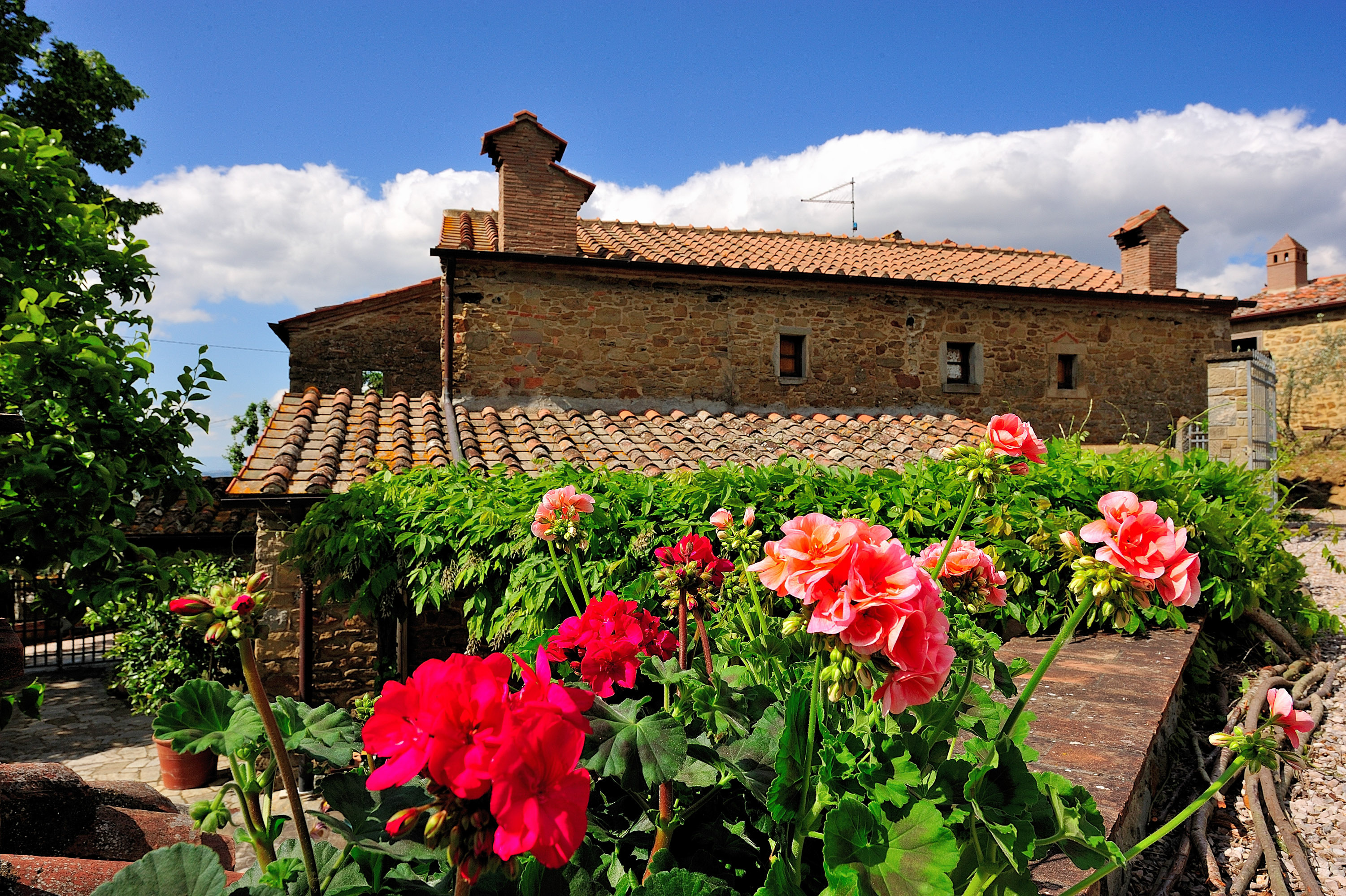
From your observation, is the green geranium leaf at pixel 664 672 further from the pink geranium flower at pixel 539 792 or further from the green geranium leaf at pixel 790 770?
the pink geranium flower at pixel 539 792

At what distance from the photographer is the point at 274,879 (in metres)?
1.04

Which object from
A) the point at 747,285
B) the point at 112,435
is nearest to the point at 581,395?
the point at 747,285

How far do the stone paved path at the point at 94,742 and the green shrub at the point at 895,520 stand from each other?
9.30ft

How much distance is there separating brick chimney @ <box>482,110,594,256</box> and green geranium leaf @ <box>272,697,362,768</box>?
31.9ft

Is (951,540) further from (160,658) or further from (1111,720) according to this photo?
(160,658)

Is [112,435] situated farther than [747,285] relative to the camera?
No

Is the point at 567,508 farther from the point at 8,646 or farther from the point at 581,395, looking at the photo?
the point at 581,395

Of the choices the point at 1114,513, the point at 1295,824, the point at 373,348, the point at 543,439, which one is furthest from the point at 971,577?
the point at 373,348

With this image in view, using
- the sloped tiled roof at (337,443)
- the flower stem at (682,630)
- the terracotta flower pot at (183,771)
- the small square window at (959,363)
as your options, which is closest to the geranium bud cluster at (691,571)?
the flower stem at (682,630)

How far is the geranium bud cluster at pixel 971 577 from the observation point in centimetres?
150

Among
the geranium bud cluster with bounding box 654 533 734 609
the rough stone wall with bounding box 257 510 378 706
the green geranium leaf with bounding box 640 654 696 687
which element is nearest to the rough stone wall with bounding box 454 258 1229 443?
the rough stone wall with bounding box 257 510 378 706

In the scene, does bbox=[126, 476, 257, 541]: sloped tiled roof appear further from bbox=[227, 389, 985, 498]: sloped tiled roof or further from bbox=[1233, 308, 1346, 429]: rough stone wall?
bbox=[1233, 308, 1346, 429]: rough stone wall

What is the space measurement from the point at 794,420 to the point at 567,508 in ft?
27.9

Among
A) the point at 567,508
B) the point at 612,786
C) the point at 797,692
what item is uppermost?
the point at 567,508
